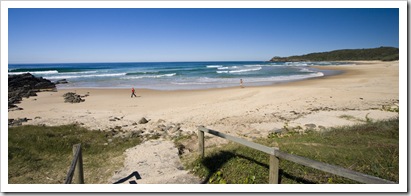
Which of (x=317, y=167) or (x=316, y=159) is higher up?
(x=317, y=167)

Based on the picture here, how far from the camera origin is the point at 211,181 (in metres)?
4.30

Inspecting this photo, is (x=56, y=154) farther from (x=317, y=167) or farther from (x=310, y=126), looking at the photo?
(x=310, y=126)

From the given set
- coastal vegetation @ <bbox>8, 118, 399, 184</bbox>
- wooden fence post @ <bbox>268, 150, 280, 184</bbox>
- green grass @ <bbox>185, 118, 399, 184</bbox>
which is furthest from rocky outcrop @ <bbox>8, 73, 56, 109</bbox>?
wooden fence post @ <bbox>268, 150, 280, 184</bbox>

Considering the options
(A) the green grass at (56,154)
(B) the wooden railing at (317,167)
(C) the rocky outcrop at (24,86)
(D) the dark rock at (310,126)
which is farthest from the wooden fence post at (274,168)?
(C) the rocky outcrop at (24,86)

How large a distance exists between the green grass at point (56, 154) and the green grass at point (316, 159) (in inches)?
79.8

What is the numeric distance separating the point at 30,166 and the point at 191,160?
3434mm

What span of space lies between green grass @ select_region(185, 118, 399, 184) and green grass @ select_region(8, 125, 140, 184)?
2.03 meters

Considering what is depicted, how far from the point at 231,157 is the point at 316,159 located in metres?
1.59

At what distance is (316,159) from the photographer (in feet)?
14.8

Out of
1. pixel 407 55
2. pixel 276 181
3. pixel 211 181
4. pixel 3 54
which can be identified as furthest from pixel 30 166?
pixel 407 55

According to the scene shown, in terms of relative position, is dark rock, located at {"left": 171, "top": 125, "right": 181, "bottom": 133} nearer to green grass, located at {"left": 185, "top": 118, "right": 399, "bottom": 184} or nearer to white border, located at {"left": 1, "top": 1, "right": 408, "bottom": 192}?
green grass, located at {"left": 185, "top": 118, "right": 399, "bottom": 184}

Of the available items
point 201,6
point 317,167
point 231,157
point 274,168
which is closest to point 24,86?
point 231,157

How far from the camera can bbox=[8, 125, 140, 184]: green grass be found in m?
4.93

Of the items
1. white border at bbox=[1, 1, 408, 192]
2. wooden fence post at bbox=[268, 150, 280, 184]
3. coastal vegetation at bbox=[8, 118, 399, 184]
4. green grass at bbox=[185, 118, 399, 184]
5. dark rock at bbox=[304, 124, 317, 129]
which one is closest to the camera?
white border at bbox=[1, 1, 408, 192]
